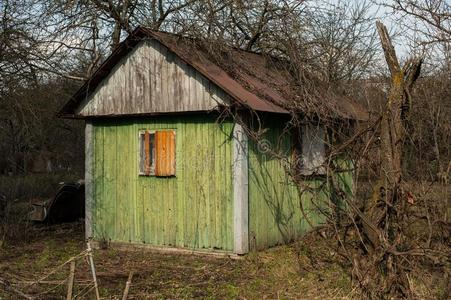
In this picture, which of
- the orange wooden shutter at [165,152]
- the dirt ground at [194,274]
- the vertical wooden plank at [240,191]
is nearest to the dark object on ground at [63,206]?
the dirt ground at [194,274]

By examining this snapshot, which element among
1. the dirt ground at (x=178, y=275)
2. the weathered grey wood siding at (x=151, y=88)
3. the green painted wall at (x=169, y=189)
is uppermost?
the weathered grey wood siding at (x=151, y=88)

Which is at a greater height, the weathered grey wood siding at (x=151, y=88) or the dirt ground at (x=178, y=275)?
the weathered grey wood siding at (x=151, y=88)

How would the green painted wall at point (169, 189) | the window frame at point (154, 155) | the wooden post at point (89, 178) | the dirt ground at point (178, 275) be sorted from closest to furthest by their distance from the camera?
the dirt ground at point (178, 275)
the green painted wall at point (169, 189)
the window frame at point (154, 155)
the wooden post at point (89, 178)

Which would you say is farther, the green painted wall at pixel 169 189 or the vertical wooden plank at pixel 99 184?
the vertical wooden plank at pixel 99 184

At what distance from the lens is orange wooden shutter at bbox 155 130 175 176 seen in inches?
430

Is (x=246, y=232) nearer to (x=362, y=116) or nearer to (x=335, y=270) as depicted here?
(x=335, y=270)

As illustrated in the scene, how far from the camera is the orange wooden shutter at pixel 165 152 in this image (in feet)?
35.8

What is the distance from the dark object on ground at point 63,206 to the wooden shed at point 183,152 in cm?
336

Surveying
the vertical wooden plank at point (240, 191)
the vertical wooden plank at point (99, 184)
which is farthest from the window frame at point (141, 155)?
the vertical wooden plank at point (240, 191)

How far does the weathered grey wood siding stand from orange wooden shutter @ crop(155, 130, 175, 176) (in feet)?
1.61

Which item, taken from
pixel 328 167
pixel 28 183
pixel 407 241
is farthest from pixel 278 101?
pixel 28 183

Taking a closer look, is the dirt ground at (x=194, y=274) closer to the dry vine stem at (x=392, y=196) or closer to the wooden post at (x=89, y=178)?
the dry vine stem at (x=392, y=196)

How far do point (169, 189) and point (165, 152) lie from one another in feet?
2.40

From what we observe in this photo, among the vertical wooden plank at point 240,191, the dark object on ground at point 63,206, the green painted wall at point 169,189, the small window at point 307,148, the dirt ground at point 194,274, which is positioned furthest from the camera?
the dark object on ground at point 63,206
